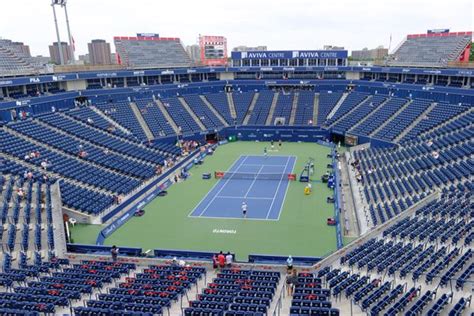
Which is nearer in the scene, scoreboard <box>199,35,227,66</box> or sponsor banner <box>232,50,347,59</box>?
sponsor banner <box>232,50,347,59</box>

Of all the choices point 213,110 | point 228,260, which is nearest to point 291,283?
point 228,260

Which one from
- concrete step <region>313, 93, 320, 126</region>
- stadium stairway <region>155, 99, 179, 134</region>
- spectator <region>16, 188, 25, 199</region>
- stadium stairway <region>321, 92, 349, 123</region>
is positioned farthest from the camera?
stadium stairway <region>321, 92, 349, 123</region>

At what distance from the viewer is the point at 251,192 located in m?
35.4

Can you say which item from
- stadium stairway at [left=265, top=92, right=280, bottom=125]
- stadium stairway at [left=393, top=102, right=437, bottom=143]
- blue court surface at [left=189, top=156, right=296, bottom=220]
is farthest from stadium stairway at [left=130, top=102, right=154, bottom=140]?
stadium stairway at [left=393, top=102, right=437, bottom=143]

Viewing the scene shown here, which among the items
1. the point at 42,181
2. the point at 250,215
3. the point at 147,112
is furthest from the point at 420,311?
the point at 147,112

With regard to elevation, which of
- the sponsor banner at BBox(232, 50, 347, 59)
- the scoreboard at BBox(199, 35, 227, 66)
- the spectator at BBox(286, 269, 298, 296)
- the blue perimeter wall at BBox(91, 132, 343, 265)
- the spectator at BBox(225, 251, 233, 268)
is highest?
the scoreboard at BBox(199, 35, 227, 66)

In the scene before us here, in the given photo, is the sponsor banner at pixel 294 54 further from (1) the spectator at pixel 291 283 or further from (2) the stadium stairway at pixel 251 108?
(1) the spectator at pixel 291 283

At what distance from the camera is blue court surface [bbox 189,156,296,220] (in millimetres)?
30753

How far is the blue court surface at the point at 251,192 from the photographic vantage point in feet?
101

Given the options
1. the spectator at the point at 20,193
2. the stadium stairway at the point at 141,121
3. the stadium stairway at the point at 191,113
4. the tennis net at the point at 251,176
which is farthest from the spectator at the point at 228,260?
the stadium stairway at the point at 191,113

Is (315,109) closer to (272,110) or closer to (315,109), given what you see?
(315,109)

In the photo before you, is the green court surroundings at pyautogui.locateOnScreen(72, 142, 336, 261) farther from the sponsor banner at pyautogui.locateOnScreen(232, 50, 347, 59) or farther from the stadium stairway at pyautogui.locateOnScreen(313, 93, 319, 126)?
the sponsor banner at pyautogui.locateOnScreen(232, 50, 347, 59)

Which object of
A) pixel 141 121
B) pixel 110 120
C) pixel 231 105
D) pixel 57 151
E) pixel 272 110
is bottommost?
pixel 57 151

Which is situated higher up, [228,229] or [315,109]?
[315,109]
